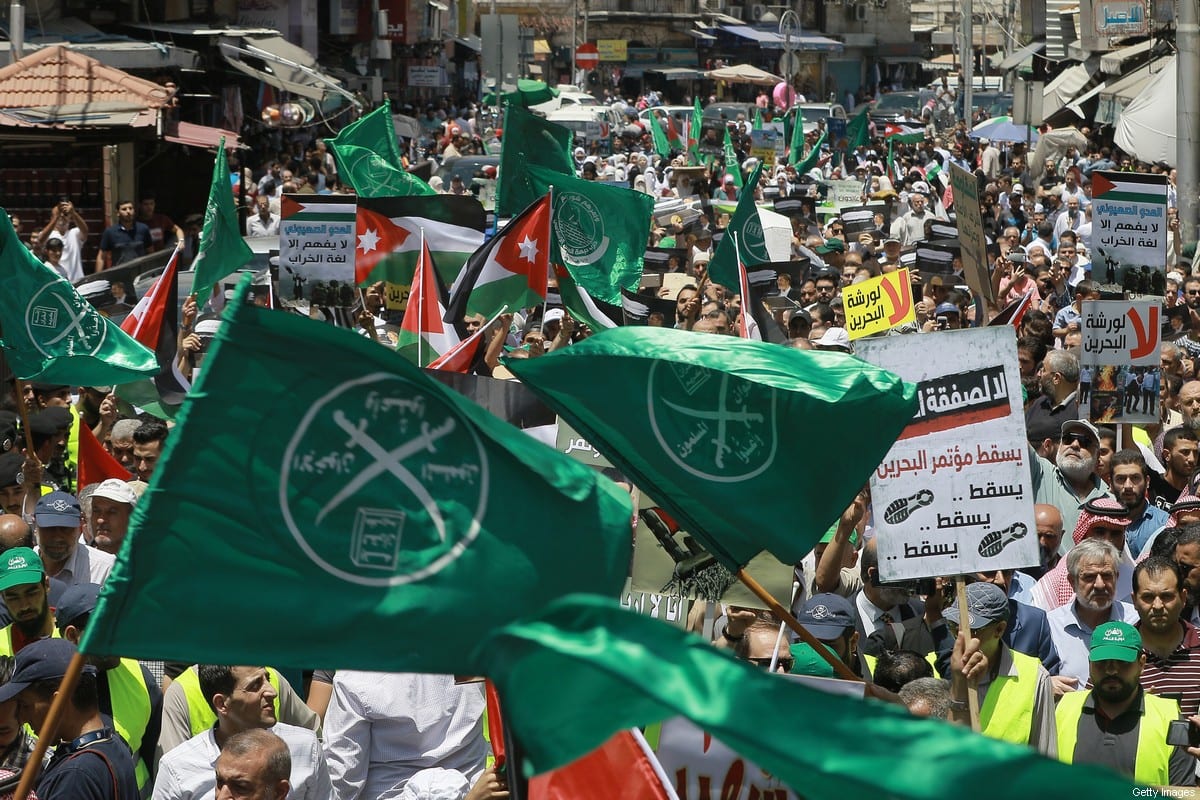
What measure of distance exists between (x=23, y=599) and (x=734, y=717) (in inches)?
175

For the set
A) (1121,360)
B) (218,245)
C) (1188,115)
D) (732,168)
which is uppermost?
(1188,115)

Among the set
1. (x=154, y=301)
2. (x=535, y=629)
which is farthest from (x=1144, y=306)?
(x=535, y=629)

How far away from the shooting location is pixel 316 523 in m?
3.68

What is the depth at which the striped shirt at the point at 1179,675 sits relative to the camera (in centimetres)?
610

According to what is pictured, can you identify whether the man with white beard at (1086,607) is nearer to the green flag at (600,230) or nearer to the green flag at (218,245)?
the green flag at (600,230)

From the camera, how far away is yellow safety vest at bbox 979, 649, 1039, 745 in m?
5.66

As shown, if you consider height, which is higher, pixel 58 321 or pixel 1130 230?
pixel 1130 230

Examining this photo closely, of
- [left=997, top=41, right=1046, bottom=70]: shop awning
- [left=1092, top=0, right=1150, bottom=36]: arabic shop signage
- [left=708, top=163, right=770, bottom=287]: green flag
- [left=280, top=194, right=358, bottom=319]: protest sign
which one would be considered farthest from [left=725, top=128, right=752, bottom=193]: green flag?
[left=997, top=41, right=1046, bottom=70]: shop awning

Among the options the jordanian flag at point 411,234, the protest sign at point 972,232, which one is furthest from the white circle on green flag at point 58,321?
the protest sign at point 972,232

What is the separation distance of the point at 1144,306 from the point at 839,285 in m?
5.96

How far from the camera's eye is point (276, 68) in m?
30.9

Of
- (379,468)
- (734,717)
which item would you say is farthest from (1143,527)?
(734,717)

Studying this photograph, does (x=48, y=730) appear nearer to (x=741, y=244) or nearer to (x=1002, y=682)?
(x=1002, y=682)

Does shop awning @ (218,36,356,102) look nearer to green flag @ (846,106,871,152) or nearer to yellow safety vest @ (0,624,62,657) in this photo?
green flag @ (846,106,871,152)
